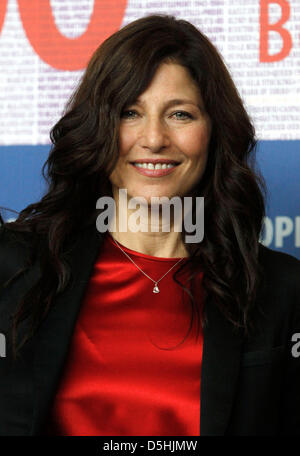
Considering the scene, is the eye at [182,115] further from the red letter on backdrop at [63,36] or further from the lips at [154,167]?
the red letter on backdrop at [63,36]

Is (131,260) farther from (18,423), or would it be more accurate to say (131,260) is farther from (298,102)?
(298,102)

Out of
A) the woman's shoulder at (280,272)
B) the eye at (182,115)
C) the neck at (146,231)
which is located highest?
the eye at (182,115)

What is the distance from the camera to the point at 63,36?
1.78m

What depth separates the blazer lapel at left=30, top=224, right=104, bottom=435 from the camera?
3.74ft

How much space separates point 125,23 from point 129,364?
0.93 meters

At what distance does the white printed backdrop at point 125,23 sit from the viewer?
1.68 m

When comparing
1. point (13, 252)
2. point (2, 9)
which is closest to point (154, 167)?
point (13, 252)

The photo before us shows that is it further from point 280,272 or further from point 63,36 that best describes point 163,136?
point 63,36

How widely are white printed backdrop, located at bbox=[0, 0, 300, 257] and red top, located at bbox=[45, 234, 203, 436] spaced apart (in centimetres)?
55

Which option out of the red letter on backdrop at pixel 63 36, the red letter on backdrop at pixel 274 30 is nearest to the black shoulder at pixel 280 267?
the red letter on backdrop at pixel 274 30

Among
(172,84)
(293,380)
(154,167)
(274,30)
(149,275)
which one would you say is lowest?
(293,380)

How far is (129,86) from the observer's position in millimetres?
1215

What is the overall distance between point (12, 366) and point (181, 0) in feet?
3.36

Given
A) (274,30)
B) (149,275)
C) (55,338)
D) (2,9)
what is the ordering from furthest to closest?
(2,9) < (274,30) < (149,275) < (55,338)
